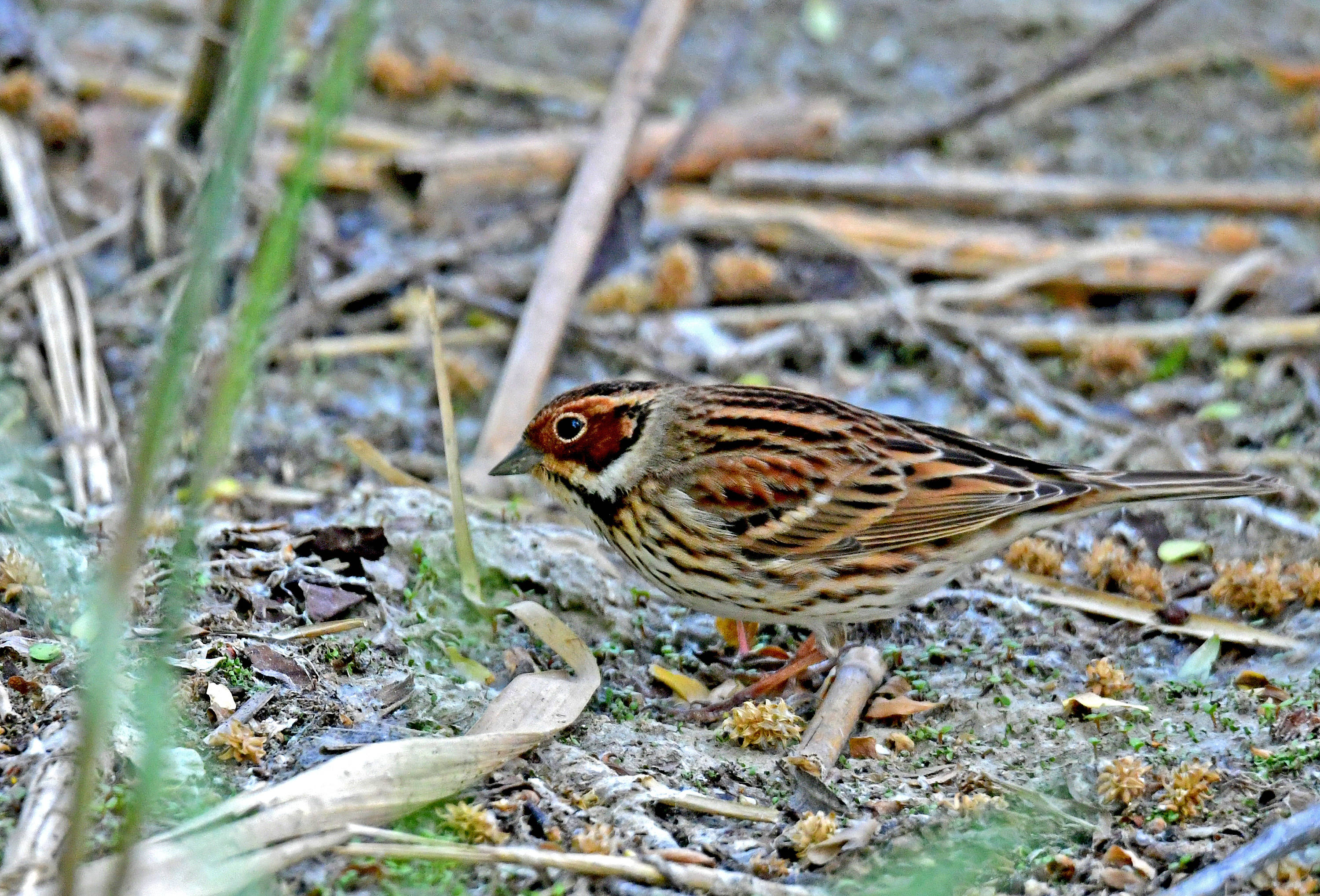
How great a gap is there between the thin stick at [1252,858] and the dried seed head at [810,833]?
2.56 feet

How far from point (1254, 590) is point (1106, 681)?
2.61ft

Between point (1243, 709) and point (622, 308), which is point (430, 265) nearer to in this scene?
point (622, 308)

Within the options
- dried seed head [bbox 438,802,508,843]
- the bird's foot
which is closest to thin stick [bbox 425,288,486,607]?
the bird's foot

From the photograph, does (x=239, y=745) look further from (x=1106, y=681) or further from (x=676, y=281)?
(x=676, y=281)

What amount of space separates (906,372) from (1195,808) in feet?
10.9

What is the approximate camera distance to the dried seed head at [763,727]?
169 inches

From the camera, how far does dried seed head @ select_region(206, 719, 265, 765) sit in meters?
3.75

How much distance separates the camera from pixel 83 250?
6.61 meters

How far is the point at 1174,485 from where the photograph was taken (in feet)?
15.2

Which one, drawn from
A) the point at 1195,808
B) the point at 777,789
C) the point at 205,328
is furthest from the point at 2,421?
the point at 1195,808

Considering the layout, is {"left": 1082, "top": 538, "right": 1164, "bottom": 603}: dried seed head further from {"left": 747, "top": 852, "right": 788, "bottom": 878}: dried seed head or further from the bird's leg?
{"left": 747, "top": 852, "right": 788, "bottom": 878}: dried seed head

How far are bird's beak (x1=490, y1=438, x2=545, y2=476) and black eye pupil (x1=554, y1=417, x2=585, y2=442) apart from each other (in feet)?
0.41

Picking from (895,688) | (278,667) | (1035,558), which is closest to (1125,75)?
(1035,558)

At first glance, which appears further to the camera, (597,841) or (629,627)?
(629,627)
